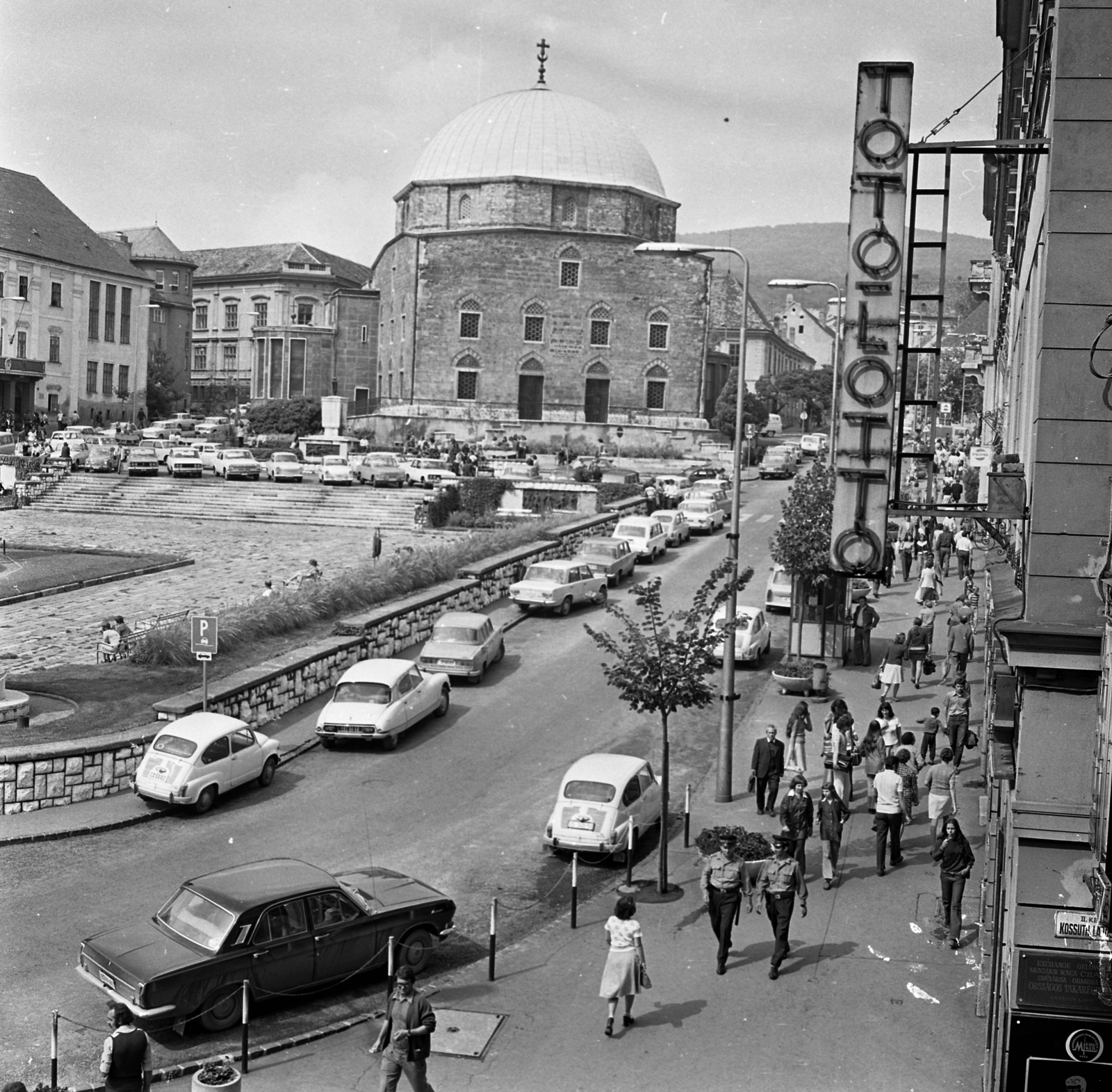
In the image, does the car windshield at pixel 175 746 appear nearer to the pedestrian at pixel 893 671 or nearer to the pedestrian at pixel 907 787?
the pedestrian at pixel 907 787

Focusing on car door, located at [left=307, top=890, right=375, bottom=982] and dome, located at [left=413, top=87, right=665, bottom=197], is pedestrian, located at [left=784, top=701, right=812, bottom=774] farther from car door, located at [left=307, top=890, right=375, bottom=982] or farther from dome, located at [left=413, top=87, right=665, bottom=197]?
dome, located at [left=413, top=87, right=665, bottom=197]

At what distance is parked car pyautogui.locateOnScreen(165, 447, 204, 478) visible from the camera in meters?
60.2

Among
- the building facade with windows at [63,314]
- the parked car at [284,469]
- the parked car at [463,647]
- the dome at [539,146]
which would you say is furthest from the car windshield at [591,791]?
the dome at [539,146]

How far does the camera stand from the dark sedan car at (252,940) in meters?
12.2

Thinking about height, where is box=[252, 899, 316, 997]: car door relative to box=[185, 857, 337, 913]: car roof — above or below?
below

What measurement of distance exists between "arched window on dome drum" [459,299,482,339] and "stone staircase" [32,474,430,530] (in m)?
31.6

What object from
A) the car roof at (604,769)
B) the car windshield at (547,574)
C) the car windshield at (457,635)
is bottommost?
the car roof at (604,769)

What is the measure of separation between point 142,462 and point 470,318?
32.0m

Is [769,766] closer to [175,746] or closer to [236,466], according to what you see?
[175,746]

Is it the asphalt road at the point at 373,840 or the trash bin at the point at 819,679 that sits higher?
the trash bin at the point at 819,679

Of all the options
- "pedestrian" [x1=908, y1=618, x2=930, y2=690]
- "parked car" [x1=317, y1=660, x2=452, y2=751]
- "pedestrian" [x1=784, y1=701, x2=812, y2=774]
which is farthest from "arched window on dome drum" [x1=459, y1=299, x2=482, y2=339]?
"pedestrian" [x1=784, y1=701, x2=812, y2=774]

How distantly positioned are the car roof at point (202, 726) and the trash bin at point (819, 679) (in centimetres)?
1163

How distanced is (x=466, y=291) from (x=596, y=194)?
10.8 m

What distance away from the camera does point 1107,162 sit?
10.6 meters
